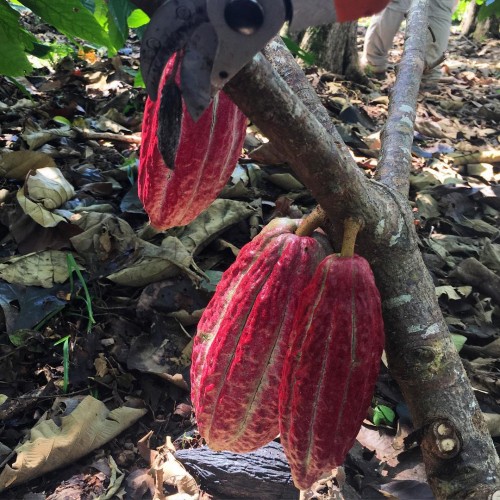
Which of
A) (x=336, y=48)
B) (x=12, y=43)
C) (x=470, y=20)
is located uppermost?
(x=470, y=20)

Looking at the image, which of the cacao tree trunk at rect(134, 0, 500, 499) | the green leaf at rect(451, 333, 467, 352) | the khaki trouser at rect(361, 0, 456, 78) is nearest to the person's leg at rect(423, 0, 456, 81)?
the khaki trouser at rect(361, 0, 456, 78)

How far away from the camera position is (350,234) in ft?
2.60

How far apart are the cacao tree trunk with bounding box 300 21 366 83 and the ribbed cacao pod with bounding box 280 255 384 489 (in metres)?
4.27

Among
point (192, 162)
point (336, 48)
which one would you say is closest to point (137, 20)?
point (192, 162)

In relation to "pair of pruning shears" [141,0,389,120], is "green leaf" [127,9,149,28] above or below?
above

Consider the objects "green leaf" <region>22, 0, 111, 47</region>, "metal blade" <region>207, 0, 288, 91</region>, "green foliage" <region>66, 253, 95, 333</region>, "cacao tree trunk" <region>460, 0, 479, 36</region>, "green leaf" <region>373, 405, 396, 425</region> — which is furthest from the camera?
"cacao tree trunk" <region>460, 0, 479, 36</region>

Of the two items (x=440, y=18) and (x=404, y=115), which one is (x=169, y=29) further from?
(x=440, y=18)

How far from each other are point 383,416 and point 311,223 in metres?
0.92

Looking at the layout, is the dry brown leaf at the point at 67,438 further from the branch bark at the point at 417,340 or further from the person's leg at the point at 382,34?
the person's leg at the point at 382,34

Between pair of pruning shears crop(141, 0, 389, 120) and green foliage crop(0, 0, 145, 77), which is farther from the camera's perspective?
green foliage crop(0, 0, 145, 77)

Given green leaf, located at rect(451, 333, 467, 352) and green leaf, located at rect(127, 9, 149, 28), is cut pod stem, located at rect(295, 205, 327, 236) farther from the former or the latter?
green leaf, located at rect(451, 333, 467, 352)

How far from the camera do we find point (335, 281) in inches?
30.4

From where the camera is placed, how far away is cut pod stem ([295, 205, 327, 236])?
34.4 inches

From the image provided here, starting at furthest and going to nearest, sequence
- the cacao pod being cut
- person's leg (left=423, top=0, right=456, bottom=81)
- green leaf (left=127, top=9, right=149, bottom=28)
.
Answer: person's leg (left=423, top=0, right=456, bottom=81)
green leaf (left=127, top=9, right=149, bottom=28)
the cacao pod being cut
